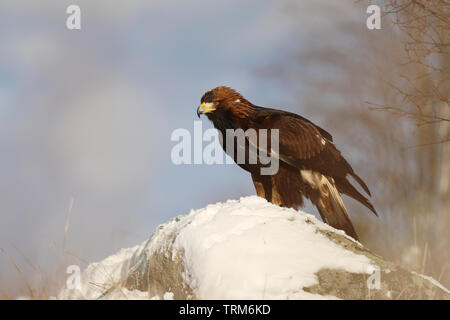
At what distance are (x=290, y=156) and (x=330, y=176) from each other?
1.91ft

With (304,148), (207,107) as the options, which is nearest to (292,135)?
(304,148)

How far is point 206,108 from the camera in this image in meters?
6.29

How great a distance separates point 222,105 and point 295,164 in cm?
121

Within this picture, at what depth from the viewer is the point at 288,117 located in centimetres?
625

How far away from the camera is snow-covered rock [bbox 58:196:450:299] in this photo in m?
3.61

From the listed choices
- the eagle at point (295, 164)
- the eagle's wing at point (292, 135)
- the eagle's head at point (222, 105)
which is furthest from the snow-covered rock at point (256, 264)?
the eagle's head at point (222, 105)

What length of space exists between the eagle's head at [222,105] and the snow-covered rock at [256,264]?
5.97 feet

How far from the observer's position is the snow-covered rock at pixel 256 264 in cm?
361

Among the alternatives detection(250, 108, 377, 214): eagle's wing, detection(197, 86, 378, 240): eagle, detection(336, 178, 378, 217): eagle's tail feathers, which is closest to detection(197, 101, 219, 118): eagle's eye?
detection(197, 86, 378, 240): eagle

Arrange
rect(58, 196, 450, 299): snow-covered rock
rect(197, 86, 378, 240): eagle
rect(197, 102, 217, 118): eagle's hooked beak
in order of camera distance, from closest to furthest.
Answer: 1. rect(58, 196, 450, 299): snow-covered rock
2. rect(197, 86, 378, 240): eagle
3. rect(197, 102, 217, 118): eagle's hooked beak

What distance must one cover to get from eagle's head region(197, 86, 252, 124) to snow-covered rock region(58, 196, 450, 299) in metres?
1.82

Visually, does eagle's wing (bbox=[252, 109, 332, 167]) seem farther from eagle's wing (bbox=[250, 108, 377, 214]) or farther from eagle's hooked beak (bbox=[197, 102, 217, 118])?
eagle's hooked beak (bbox=[197, 102, 217, 118])
